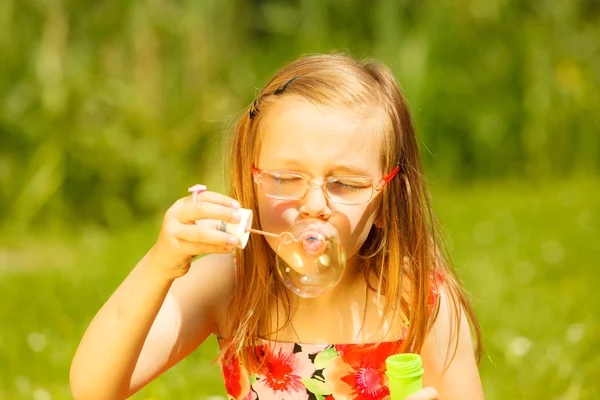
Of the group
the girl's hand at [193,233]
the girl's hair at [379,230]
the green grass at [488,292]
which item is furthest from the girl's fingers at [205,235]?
the green grass at [488,292]

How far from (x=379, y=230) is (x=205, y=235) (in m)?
0.61

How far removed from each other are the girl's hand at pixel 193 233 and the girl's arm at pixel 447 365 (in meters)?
0.65

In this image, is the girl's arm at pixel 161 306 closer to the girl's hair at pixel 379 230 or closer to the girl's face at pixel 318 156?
the girl's hair at pixel 379 230

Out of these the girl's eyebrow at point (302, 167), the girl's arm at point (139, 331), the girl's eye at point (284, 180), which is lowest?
the girl's arm at point (139, 331)

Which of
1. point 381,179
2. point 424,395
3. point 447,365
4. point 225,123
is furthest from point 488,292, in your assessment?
point 424,395

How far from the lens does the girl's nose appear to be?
6.28ft

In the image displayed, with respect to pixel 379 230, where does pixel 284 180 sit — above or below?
above

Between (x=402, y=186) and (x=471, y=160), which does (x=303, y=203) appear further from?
(x=471, y=160)

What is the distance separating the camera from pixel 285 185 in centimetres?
197

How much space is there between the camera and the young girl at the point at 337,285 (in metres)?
2.01

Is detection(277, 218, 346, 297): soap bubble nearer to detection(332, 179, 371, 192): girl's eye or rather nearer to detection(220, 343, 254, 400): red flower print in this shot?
detection(332, 179, 371, 192): girl's eye

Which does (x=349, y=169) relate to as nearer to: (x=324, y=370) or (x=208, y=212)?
(x=208, y=212)

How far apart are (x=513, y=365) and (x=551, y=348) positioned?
18 cm

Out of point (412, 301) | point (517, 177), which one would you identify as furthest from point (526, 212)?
point (412, 301)
